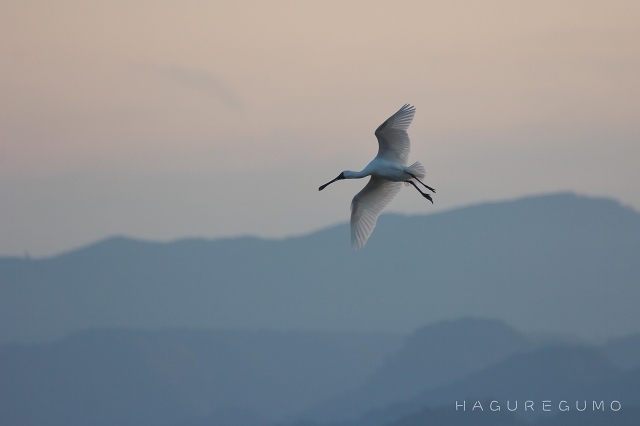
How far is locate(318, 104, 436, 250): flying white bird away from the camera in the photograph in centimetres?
2186

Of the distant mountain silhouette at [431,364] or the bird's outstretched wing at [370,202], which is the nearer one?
the bird's outstretched wing at [370,202]

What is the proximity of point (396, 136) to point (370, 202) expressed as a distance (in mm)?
1766

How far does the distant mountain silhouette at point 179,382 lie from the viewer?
589 feet

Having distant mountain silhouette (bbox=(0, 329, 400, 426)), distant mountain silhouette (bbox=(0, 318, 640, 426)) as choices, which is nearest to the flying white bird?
distant mountain silhouette (bbox=(0, 318, 640, 426))

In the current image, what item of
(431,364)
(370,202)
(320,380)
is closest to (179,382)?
(320,380)

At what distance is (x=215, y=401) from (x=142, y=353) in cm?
2337

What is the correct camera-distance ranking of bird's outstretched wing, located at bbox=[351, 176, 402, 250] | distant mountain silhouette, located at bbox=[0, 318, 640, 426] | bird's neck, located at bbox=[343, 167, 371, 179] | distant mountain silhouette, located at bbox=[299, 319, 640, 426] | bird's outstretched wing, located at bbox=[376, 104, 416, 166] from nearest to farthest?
bird's outstretched wing, located at bbox=[376, 104, 416, 166] < bird's neck, located at bbox=[343, 167, 371, 179] < bird's outstretched wing, located at bbox=[351, 176, 402, 250] < distant mountain silhouette, located at bbox=[299, 319, 640, 426] < distant mountain silhouette, located at bbox=[0, 318, 640, 426]

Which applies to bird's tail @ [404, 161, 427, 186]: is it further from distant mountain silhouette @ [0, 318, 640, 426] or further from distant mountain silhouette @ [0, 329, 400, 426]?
distant mountain silhouette @ [0, 329, 400, 426]

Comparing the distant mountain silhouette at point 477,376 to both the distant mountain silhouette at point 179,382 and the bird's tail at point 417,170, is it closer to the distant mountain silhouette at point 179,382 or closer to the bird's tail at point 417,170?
the distant mountain silhouette at point 179,382

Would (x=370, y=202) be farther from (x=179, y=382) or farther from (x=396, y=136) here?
(x=179, y=382)

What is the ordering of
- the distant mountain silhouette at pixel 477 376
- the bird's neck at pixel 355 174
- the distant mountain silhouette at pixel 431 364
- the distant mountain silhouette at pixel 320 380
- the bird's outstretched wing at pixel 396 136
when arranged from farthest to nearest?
the distant mountain silhouette at pixel 431 364 < the distant mountain silhouette at pixel 320 380 < the distant mountain silhouette at pixel 477 376 < the bird's neck at pixel 355 174 < the bird's outstretched wing at pixel 396 136

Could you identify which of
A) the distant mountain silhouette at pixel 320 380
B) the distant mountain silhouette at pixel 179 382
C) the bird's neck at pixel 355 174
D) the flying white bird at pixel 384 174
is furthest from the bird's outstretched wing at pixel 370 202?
the distant mountain silhouette at pixel 179 382

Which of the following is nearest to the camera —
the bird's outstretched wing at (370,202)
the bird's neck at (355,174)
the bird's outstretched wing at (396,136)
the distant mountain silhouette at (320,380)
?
the bird's outstretched wing at (396,136)

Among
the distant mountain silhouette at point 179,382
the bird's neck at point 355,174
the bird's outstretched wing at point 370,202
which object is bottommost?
the distant mountain silhouette at point 179,382
